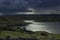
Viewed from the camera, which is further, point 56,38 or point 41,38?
point 56,38

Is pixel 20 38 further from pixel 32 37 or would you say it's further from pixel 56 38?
pixel 56 38

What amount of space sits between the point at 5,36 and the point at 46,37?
27.9 inches

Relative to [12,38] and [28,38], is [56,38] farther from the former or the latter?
[12,38]

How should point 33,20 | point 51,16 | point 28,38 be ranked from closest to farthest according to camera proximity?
point 28,38 < point 33,20 < point 51,16

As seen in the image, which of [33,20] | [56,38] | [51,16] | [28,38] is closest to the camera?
[28,38]

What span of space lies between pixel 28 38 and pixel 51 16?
7.93m

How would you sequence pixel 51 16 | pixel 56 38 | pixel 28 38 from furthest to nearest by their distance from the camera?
pixel 51 16 → pixel 56 38 → pixel 28 38

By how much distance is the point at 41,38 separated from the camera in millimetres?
2623

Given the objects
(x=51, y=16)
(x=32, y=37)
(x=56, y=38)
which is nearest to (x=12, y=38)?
(x=32, y=37)

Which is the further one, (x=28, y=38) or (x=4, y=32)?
(x=4, y=32)

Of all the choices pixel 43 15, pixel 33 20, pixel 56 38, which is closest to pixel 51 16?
pixel 43 15

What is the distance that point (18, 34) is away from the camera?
271cm

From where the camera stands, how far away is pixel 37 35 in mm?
2705

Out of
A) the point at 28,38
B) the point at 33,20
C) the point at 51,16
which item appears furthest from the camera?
the point at 51,16
